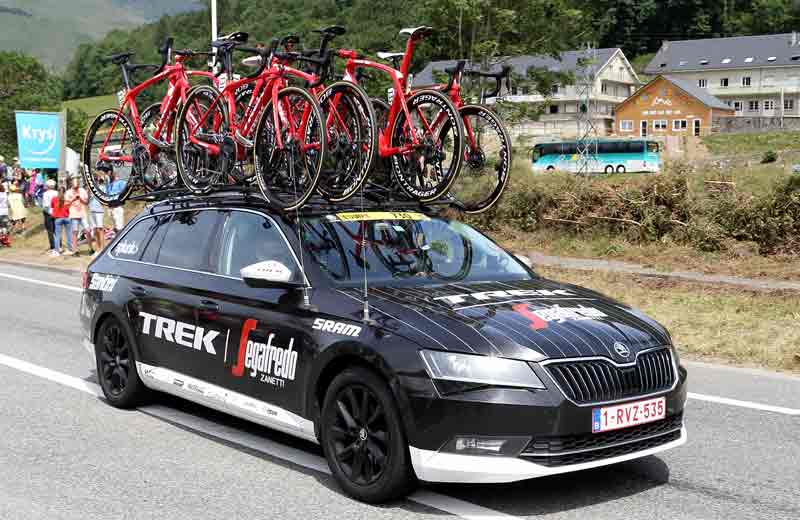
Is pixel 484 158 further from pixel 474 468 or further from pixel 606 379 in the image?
pixel 474 468

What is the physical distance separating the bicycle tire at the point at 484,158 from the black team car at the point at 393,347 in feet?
2.52

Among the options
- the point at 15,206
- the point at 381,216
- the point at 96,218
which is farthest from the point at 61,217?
the point at 381,216

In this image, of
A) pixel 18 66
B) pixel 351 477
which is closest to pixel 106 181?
pixel 351 477

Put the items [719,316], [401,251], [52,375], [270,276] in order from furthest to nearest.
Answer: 1. [719,316]
2. [52,375]
3. [401,251]
4. [270,276]

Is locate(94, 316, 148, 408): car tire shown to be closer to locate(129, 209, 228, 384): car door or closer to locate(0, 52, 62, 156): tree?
locate(129, 209, 228, 384): car door

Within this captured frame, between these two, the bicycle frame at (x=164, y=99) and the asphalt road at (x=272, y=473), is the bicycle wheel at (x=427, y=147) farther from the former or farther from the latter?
the bicycle frame at (x=164, y=99)

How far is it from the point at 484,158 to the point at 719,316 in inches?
226

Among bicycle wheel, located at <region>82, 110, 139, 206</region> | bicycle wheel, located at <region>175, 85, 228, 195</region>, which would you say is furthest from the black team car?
bicycle wheel, located at <region>82, 110, 139, 206</region>

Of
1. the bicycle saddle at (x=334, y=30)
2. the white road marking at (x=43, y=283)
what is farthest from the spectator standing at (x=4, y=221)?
the bicycle saddle at (x=334, y=30)

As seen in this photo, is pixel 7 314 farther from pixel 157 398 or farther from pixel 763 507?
pixel 763 507

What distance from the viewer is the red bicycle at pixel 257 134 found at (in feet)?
24.4

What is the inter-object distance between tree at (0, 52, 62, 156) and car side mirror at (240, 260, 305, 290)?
93.6 m

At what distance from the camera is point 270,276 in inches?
232

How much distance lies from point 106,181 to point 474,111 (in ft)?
14.4
